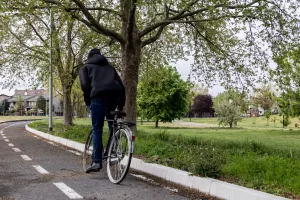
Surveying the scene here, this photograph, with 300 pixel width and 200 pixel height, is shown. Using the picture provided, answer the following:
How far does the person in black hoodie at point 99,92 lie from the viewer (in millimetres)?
6082

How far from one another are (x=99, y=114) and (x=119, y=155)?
2.54ft

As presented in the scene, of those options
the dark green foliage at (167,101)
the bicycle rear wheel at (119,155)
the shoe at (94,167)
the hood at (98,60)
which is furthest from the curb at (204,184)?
the dark green foliage at (167,101)

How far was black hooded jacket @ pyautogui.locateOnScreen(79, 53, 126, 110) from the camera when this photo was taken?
19.9 feet

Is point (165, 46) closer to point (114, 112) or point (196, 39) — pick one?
point (196, 39)

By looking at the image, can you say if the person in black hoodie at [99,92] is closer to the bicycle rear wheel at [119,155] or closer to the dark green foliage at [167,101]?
the bicycle rear wheel at [119,155]

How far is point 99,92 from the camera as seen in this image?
19.7 feet

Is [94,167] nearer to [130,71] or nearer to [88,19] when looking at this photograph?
[88,19]

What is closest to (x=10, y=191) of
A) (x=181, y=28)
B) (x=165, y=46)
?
(x=181, y=28)

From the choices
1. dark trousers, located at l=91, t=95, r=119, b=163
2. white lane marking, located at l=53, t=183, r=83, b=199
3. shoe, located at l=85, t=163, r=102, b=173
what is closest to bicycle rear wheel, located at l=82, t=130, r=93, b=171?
shoe, located at l=85, t=163, r=102, b=173

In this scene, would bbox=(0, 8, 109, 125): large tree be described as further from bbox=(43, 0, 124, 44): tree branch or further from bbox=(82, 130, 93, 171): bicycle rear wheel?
bbox=(82, 130, 93, 171): bicycle rear wheel

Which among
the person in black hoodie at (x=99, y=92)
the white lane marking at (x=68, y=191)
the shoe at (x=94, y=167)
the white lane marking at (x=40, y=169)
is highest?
the person in black hoodie at (x=99, y=92)

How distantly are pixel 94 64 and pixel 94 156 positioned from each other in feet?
5.06

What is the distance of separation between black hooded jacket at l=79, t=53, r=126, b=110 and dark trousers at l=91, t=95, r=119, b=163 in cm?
10

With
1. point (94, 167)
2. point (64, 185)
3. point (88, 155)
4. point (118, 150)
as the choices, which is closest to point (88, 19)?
point (88, 155)
